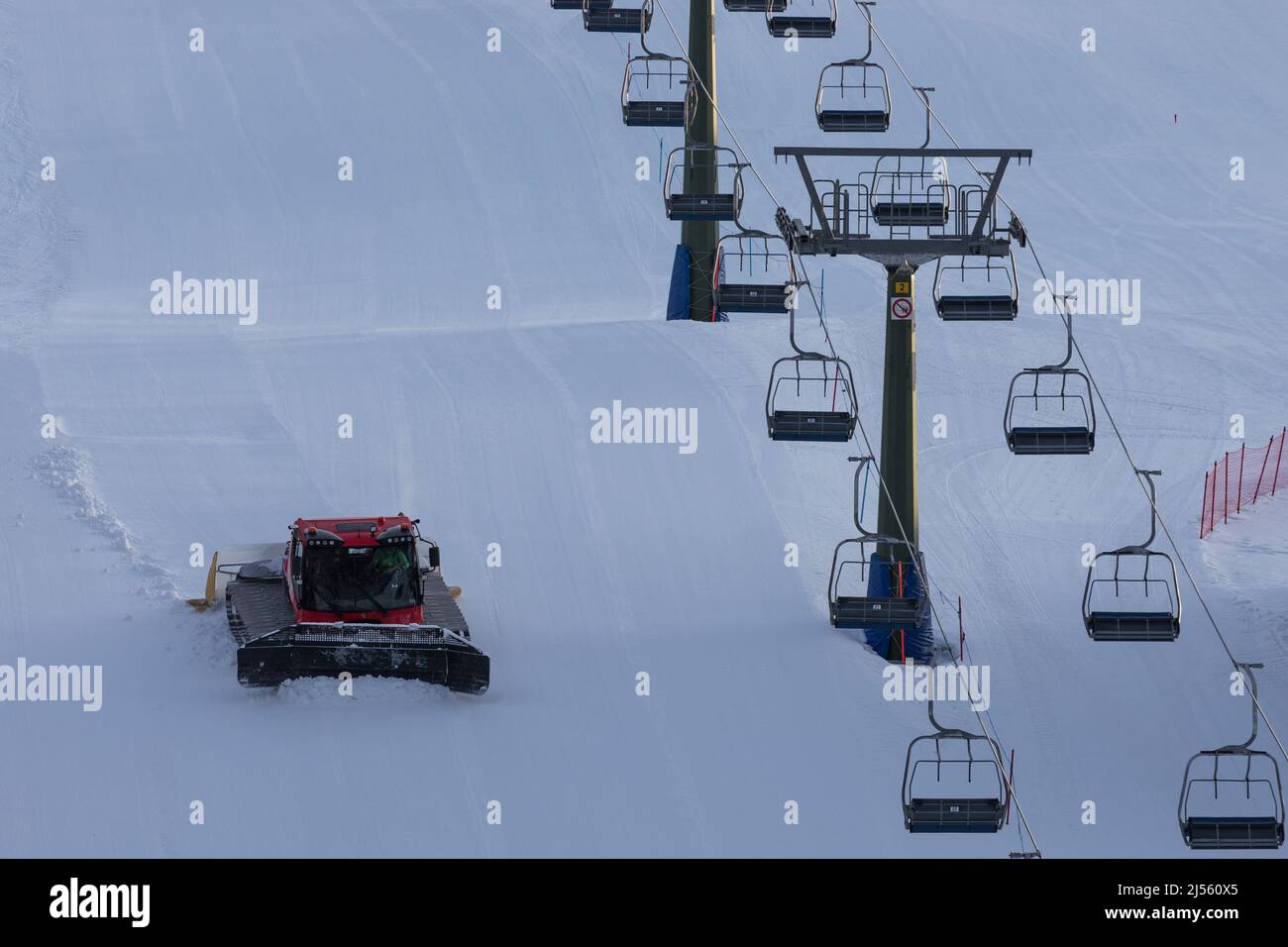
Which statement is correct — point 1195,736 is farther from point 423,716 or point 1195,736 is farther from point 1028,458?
point 1028,458

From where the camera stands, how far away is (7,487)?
Result: 26.0m

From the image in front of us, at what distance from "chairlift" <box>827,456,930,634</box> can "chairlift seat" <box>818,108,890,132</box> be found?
12.5 feet

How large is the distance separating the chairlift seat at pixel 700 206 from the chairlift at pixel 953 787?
6.37 metres

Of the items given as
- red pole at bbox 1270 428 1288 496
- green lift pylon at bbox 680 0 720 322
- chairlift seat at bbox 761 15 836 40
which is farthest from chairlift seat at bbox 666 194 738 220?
red pole at bbox 1270 428 1288 496

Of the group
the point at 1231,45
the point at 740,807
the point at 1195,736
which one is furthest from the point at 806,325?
the point at 1231,45

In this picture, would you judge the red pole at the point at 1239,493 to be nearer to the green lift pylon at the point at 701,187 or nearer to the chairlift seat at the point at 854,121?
the chairlift seat at the point at 854,121

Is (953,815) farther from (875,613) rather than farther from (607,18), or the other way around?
(607,18)

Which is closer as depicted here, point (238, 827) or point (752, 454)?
point (238, 827)

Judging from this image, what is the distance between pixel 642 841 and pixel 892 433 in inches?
245

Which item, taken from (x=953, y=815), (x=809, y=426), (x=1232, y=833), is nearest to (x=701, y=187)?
(x=809, y=426)

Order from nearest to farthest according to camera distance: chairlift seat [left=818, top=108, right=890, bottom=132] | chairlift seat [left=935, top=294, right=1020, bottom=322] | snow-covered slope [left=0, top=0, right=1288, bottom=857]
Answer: snow-covered slope [left=0, top=0, right=1288, bottom=857]
chairlift seat [left=935, top=294, right=1020, bottom=322]
chairlift seat [left=818, top=108, right=890, bottom=132]

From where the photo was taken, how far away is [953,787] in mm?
19453

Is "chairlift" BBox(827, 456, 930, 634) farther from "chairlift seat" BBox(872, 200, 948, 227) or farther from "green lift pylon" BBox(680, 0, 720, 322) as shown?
"green lift pylon" BBox(680, 0, 720, 322)

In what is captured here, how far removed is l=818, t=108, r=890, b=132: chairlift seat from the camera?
25047 millimetres
